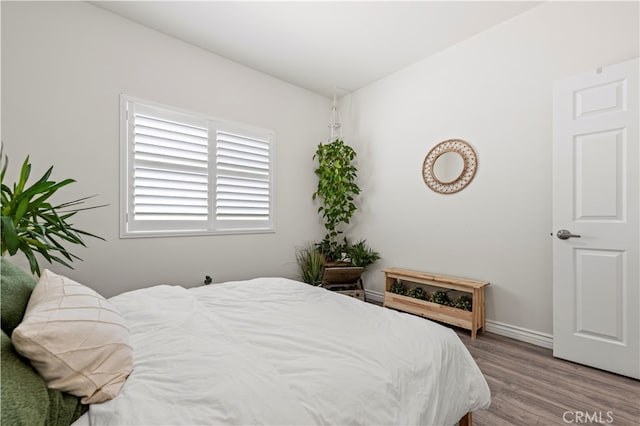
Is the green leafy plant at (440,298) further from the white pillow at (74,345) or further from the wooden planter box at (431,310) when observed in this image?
the white pillow at (74,345)

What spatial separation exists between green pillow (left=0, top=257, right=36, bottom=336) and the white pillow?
0.19 feet

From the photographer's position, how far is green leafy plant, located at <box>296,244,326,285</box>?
358 centimetres

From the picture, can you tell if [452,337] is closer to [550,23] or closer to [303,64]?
[550,23]

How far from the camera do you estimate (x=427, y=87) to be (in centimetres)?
324

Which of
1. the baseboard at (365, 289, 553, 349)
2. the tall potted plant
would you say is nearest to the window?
the tall potted plant

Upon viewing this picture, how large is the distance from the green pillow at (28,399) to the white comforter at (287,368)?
59 mm

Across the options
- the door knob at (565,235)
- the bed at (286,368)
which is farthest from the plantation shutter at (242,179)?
the door knob at (565,235)

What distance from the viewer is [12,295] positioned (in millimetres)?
1004

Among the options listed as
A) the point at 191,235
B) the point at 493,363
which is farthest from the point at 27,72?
the point at 493,363

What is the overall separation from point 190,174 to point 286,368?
94.8 inches

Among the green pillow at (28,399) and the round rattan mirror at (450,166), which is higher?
the round rattan mirror at (450,166)

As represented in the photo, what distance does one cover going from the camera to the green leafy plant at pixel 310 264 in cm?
358

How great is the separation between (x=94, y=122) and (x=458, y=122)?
10.9ft

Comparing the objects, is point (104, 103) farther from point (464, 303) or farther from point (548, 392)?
point (548, 392)
